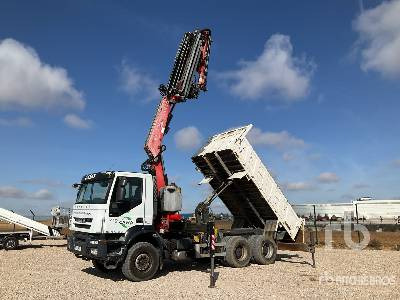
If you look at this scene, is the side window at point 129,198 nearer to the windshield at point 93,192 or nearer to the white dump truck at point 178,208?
the white dump truck at point 178,208

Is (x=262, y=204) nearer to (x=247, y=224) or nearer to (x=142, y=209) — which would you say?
(x=247, y=224)

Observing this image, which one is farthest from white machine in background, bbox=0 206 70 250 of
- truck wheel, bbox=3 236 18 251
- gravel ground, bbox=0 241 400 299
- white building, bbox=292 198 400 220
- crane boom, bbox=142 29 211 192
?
white building, bbox=292 198 400 220

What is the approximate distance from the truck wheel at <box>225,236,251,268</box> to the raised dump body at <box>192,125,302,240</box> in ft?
5.06

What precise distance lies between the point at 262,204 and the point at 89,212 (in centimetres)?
644

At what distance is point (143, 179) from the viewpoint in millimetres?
12258

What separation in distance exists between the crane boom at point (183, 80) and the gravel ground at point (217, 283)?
→ 452cm

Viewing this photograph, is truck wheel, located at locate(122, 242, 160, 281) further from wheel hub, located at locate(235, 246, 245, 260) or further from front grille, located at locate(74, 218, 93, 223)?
wheel hub, located at locate(235, 246, 245, 260)

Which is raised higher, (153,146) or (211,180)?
(153,146)

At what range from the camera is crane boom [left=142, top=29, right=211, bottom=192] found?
47.5 ft

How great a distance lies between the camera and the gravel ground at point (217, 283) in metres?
9.71

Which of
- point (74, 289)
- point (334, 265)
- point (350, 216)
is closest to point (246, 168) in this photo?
point (334, 265)

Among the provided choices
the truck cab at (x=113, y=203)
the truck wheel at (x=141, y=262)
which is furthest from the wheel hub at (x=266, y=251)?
the truck cab at (x=113, y=203)

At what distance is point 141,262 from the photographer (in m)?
11.7

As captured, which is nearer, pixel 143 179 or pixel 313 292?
pixel 313 292
